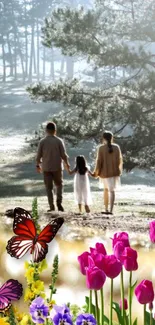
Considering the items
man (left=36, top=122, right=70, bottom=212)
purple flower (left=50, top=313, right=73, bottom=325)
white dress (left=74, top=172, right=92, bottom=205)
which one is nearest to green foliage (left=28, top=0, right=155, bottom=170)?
white dress (left=74, top=172, right=92, bottom=205)

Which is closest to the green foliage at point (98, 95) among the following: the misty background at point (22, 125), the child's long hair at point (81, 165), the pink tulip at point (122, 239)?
the misty background at point (22, 125)

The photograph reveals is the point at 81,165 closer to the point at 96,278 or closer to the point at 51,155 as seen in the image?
the point at 51,155

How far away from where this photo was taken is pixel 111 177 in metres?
11.9

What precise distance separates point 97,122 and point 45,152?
1017 centimetres

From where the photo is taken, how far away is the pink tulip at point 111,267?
215 centimetres

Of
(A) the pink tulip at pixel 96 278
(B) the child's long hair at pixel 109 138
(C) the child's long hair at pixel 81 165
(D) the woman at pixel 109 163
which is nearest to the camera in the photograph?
(A) the pink tulip at pixel 96 278

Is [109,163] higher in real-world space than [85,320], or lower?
lower

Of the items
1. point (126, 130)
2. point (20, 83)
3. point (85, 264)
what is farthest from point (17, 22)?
point (85, 264)

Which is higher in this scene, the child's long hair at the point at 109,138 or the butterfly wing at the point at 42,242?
the butterfly wing at the point at 42,242

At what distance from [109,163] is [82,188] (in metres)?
1.31

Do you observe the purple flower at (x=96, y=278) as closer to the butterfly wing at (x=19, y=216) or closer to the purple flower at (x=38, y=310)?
the purple flower at (x=38, y=310)

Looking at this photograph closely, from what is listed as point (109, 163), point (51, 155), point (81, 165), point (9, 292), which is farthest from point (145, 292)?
point (81, 165)

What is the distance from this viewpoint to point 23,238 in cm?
213

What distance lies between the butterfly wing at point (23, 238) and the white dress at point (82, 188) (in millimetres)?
10419
